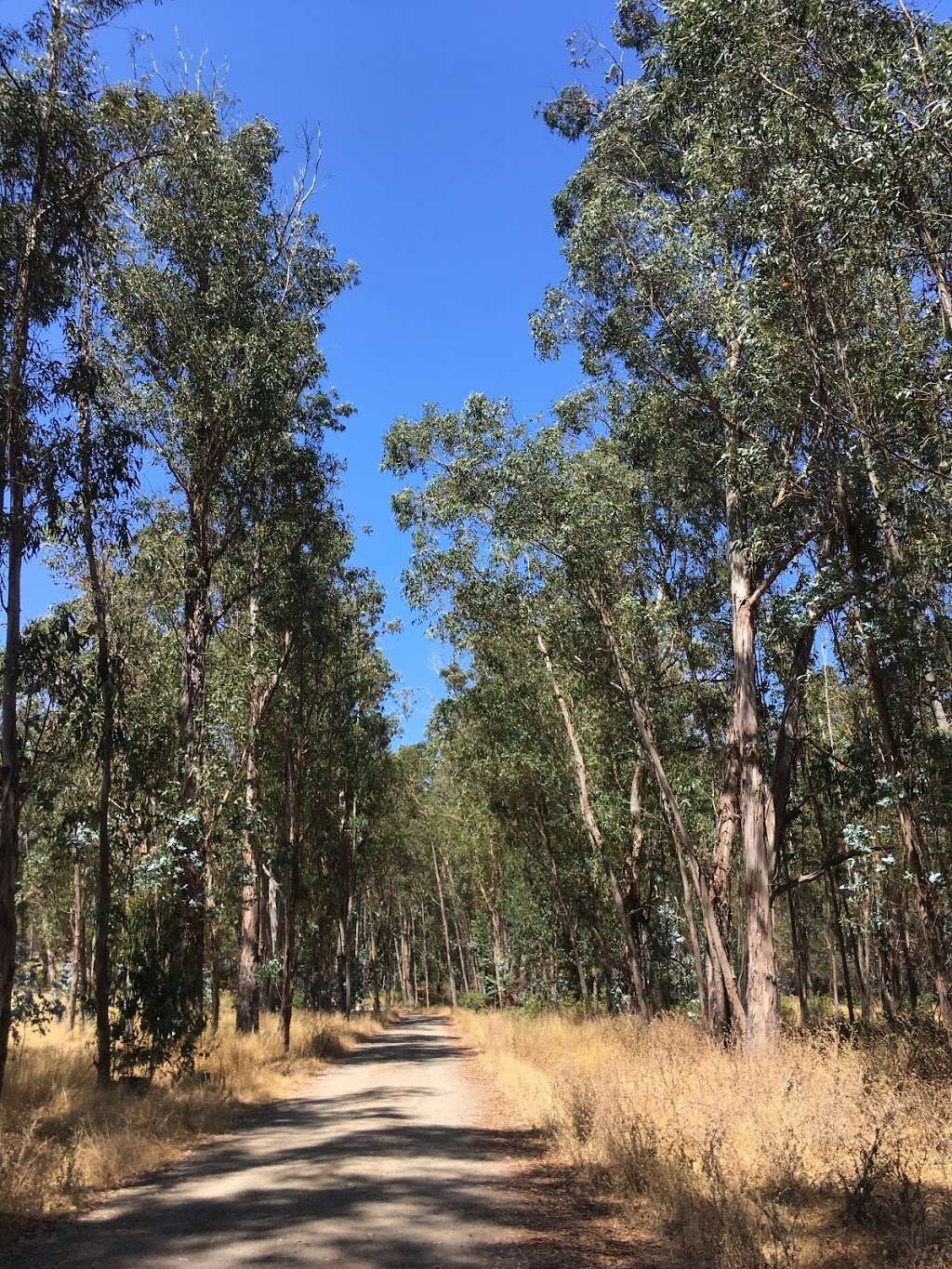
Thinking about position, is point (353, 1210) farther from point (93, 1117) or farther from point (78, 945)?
point (78, 945)

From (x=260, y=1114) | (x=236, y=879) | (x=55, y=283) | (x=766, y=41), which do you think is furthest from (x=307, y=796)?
(x=766, y=41)

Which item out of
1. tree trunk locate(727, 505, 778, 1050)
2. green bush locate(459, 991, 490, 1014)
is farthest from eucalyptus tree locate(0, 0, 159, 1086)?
green bush locate(459, 991, 490, 1014)

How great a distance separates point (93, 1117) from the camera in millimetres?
9320

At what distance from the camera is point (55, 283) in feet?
32.0

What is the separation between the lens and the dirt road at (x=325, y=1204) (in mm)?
5469

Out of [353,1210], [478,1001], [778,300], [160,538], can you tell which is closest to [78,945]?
[160,538]

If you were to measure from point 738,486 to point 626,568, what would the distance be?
148 inches

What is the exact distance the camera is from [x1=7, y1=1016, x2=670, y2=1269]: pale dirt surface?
17.9 ft

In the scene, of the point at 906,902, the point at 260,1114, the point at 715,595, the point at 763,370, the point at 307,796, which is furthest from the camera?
the point at 307,796

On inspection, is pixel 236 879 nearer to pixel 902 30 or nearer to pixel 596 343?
pixel 596 343

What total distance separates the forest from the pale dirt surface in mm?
730

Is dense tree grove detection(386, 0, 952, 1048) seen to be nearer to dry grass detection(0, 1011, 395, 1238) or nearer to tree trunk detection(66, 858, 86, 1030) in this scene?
dry grass detection(0, 1011, 395, 1238)

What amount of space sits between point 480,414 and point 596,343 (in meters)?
2.45

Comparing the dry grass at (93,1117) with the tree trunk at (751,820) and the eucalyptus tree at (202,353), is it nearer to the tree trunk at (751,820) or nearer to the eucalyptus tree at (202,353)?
the eucalyptus tree at (202,353)
